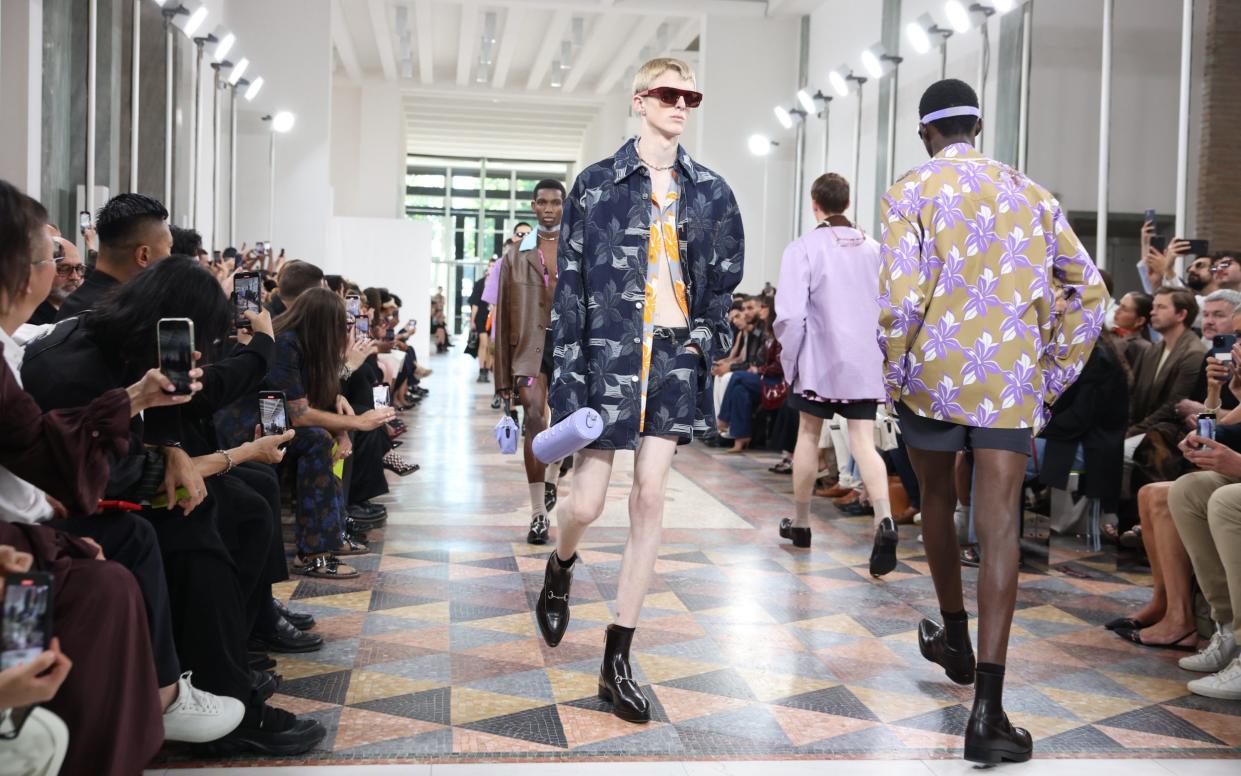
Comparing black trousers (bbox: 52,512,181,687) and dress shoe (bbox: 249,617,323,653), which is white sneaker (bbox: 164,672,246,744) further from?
dress shoe (bbox: 249,617,323,653)

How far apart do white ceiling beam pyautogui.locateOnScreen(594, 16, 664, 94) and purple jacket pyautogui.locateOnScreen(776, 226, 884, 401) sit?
1321 cm

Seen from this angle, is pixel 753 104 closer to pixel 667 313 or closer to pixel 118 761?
pixel 667 313

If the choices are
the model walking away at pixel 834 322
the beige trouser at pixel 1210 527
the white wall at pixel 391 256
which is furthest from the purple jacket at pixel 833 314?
the white wall at pixel 391 256

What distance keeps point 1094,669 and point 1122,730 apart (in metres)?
0.57

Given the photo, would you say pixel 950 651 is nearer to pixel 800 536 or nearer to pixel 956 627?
pixel 956 627

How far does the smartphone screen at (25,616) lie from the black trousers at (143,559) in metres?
0.85

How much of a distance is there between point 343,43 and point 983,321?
1836 cm

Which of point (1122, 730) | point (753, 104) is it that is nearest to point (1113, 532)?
point (1122, 730)

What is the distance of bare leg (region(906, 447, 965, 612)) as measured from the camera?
3051mm

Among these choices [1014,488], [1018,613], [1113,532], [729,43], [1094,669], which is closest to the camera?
[1014,488]

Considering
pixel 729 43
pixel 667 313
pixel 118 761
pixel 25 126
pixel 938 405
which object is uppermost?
pixel 729 43

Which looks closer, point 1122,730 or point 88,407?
point 88,407

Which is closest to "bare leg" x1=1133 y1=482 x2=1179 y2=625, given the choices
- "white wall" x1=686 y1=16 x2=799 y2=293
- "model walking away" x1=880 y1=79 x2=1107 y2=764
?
"model walking away" x1=880 y1=79 x2=1107 y2=764

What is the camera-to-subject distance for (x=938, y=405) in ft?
9.48
